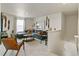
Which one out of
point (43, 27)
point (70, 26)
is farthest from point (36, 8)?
point (70, 26)

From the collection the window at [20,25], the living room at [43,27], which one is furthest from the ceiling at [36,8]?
the window at [20,25]

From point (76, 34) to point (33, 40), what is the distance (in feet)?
2.57

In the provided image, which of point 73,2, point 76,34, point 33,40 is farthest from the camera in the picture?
point 33,40

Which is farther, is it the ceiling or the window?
the window

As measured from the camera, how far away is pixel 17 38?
1875 mm

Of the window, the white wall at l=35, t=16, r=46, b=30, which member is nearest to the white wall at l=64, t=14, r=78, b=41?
the white wall at l=35, t=16, r=46, b=30

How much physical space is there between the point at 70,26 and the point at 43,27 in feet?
1.66

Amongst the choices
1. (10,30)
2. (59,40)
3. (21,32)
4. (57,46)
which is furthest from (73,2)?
(10,30)

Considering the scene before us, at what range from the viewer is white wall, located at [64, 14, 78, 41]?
5.92 ft

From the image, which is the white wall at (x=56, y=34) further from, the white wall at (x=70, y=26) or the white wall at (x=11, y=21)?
the white wall at (x=11, y=21)

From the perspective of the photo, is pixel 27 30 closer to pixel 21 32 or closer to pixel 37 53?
pixel 21 32

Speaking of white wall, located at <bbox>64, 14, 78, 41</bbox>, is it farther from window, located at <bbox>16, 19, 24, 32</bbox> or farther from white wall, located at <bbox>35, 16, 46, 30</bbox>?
window, located at <bbox>16, 19, 24, 32</bbox>

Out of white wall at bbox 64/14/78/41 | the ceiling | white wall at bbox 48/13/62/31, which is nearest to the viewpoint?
the ceiling

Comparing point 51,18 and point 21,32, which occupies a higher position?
point 51,18
